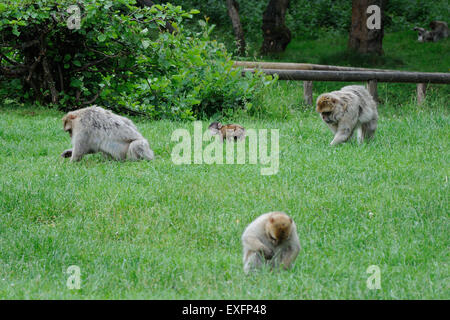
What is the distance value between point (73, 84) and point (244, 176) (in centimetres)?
608

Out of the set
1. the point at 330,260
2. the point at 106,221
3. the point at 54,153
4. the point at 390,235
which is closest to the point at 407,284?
the point at 330,260

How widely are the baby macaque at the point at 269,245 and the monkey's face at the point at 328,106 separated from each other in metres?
4.85

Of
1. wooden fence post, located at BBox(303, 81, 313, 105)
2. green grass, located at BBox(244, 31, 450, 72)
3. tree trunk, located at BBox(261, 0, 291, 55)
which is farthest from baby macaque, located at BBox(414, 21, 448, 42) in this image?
wooden fence post, located at BBox(303, 81, 313, 105)

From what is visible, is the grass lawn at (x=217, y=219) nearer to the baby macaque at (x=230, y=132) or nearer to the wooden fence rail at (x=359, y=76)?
the baby macaque at (x=230, y=132)

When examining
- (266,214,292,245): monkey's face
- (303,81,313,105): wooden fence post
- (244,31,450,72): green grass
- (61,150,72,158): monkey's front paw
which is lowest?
(266,214,292,245): monkey's face

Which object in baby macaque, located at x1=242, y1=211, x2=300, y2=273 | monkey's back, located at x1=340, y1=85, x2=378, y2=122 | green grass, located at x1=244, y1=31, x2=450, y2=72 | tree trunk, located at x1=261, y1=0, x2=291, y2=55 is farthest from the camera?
tree trunk, located at x1=261, y1=0, x2=291, y2=55

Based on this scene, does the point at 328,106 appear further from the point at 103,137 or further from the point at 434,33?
the point at 434,33

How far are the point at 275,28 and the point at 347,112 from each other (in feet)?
49.6

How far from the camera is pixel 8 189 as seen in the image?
7.97 metres

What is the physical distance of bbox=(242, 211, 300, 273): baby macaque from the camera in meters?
5.20

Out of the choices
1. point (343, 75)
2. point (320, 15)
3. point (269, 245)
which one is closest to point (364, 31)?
point (343, 75)

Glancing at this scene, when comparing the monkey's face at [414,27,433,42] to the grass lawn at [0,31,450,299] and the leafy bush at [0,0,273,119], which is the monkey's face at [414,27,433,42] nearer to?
the leafy bush at [0,0,273,119]

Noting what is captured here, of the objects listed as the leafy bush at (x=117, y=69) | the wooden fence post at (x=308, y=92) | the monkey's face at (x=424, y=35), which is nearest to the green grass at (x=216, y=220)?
the leafy bush at (x=117, y=69)

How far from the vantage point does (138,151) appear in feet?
30.6
